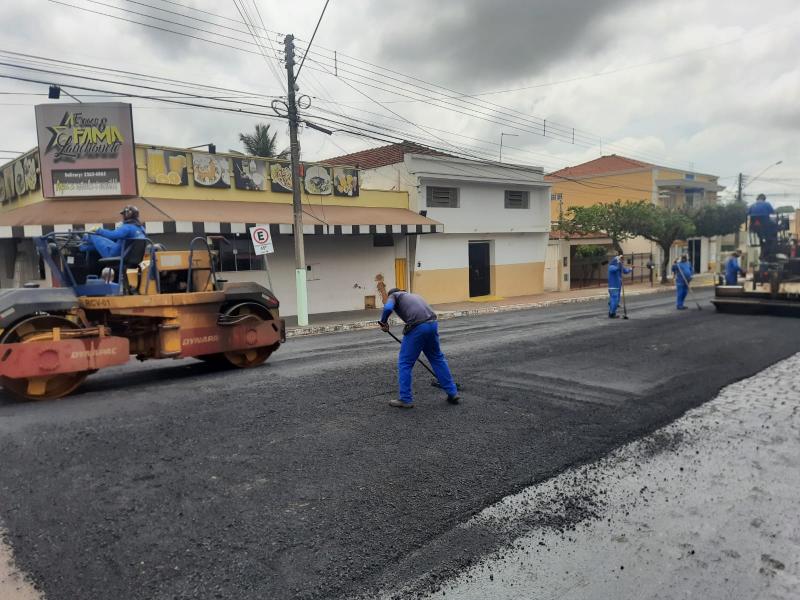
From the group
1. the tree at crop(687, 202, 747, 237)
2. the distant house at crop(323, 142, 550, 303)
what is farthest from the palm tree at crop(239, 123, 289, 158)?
the tree at crop(687, 202, 747, 237)

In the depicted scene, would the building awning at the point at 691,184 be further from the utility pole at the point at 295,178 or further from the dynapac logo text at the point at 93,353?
the dynapac logo text at the point at 93,353

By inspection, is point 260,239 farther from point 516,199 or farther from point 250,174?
point 516,199

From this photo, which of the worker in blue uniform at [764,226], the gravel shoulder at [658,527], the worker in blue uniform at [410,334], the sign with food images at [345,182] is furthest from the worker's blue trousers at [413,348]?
the worker in blue uniform at [764,226]

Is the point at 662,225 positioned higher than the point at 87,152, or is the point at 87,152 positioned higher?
the point at 87,152

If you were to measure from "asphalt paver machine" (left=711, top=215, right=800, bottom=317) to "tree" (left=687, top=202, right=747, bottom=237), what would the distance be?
58.6ft

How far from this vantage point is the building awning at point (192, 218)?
13061 millimetres

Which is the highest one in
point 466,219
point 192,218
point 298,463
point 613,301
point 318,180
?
point 318,180

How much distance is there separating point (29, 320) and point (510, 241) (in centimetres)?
2118

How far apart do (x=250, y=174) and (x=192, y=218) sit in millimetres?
3461

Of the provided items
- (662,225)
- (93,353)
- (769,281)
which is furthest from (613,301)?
(662,225)

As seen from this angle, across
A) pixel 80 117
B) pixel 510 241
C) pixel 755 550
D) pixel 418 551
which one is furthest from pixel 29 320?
pixel 510 241

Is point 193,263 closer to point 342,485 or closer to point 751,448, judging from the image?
point 342,485

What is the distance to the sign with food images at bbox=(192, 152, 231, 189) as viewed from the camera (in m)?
15.8

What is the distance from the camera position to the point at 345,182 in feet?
62.8
